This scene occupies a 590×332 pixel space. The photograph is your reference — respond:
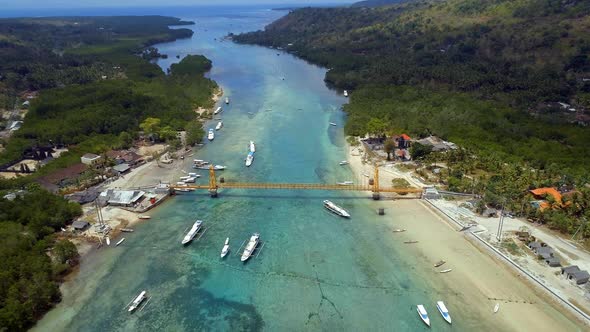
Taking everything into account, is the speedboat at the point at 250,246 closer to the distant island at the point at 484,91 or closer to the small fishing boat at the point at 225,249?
the small fishing boat at the point at 225,249

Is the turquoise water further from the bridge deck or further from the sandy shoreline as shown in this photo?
the sandy shoreline

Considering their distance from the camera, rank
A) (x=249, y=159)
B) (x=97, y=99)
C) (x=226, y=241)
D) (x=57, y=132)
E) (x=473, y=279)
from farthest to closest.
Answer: (x=97, y=99)
(x=57, y=132)
(x=249, y=159)
(x=226, y=241)
(x=473, y=279)

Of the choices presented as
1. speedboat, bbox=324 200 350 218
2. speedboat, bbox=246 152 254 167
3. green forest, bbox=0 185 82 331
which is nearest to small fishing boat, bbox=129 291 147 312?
green forest, bbox=0 185 82 331

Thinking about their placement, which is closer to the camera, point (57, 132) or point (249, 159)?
point (249, 159)

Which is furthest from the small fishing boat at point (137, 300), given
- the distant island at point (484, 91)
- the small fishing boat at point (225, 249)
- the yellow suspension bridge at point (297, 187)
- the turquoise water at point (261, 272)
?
the distant island at point (484, 91)

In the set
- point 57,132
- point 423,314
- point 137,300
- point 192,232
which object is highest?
point 57,132

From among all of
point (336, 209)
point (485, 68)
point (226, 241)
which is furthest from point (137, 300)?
point (485, 68)

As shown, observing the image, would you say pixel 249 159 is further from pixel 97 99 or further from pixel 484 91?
pixel 484 91
